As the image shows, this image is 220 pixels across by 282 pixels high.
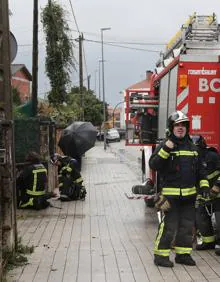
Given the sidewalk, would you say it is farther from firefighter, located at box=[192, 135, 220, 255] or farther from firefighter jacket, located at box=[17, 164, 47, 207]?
firefighter jacket, located at box=[17, 164, 47, 207]

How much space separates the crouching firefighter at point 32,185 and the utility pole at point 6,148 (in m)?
4.00

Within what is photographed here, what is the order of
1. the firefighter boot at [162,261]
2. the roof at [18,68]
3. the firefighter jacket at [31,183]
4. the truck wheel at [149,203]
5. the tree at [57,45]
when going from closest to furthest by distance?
the firefighter boot at [162,261] → the roof at [18,68] → the firefighter jacket at [31,183] → the truck wheel at [149,203] → the tree at [57,45]

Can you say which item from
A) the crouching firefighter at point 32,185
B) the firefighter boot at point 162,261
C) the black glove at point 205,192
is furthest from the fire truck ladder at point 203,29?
the firefighter boot at point 162,261

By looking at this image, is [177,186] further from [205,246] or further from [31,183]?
[31,183]

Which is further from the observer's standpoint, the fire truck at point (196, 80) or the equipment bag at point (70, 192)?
the equipment bag at point (70, 192)

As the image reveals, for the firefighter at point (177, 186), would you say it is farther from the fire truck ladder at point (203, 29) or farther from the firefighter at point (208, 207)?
the fire truck ladder at point (203, 29)

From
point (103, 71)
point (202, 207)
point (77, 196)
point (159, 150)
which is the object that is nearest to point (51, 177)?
point (77, 196)

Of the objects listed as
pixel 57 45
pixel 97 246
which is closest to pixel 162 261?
pixel 97 246

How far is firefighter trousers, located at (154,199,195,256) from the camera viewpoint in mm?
6343

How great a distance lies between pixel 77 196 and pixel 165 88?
376 centimetres

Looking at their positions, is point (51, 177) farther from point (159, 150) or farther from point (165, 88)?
point (159, 150)

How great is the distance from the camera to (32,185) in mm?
10914

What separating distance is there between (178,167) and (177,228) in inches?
28.6

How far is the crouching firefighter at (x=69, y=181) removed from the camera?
1239cm
